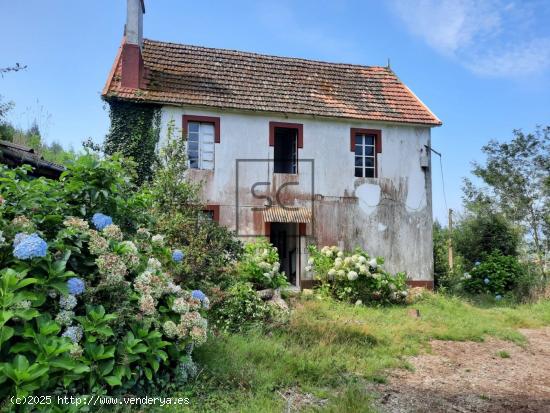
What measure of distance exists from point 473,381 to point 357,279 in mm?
5944

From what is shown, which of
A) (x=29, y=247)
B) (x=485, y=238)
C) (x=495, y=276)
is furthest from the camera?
(x=485, y=238)

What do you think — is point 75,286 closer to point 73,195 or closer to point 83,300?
point 83,300

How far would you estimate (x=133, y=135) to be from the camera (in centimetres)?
1232

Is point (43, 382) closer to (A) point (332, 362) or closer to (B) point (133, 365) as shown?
(B) point (133, 365)

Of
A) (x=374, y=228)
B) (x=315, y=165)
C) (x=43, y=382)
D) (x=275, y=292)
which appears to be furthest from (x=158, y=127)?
(x=43, y=382)

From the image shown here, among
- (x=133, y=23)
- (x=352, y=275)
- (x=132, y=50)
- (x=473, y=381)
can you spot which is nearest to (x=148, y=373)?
(x=473, y=381)

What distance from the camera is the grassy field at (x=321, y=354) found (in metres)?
4.62

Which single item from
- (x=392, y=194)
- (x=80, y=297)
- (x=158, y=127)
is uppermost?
(x=158, y=127)

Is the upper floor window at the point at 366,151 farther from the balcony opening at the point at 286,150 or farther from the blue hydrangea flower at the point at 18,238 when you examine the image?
the blue hydrangea flower at the point at 18,238

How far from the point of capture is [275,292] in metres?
9.65

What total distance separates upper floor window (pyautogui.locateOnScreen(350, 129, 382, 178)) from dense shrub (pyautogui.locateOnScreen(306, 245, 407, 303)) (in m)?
2.88

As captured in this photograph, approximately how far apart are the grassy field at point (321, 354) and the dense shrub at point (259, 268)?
0.92 m

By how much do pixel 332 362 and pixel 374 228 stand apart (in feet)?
27.9

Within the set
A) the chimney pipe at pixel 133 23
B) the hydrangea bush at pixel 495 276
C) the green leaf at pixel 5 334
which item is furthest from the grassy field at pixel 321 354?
the chimney pipe at pixel 133 23
